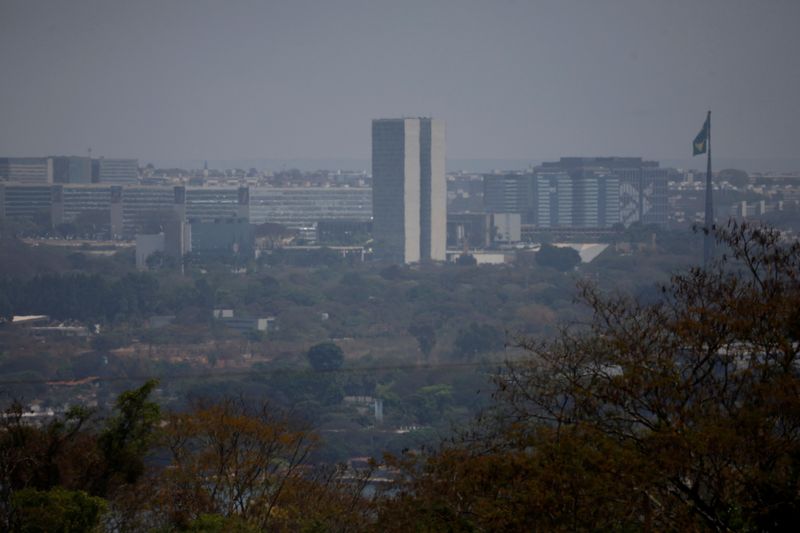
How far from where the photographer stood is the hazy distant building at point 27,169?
10700cm

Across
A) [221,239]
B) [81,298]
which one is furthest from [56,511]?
[221,239]

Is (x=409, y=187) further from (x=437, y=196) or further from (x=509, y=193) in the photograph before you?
(x=509, y=193)

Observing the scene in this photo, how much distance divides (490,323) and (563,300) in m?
5.40

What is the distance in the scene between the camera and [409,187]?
298 feet

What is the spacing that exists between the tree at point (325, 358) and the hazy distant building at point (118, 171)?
6483 cm

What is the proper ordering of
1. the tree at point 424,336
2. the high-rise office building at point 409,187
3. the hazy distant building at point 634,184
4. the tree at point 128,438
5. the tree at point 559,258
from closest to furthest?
the tree at point 128,438 < the tree at point 424,336 < the tree at point 559,258 < the high-rise office building at point 409,187 < the hazy distant building at point 634,184

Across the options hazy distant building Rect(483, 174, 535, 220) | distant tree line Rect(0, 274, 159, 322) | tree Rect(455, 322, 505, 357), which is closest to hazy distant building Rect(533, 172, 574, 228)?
hazy distant building Rect(483, 174, 535, 220)

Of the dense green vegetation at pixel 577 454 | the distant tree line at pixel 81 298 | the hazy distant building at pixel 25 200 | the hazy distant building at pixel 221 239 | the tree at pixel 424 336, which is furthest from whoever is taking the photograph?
the hazy distant building at pixel 25 200

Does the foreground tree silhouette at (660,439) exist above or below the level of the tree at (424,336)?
above

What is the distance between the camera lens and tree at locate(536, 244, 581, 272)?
7881 cm

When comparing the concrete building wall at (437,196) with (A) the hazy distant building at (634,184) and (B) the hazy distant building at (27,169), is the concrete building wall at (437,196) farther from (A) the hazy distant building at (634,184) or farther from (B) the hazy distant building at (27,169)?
(B) the hazy distant building at (27,169)

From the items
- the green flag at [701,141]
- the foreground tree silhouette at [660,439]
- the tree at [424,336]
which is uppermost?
the green flag at [701,141]

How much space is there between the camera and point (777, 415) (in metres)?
9.39

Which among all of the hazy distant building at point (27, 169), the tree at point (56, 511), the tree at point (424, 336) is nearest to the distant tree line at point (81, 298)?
the tree at point (424, 336)
